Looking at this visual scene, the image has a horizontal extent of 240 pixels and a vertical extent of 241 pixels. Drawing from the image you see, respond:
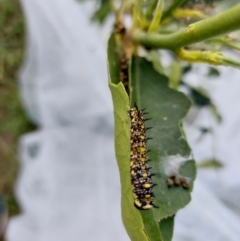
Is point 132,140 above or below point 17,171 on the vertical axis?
above

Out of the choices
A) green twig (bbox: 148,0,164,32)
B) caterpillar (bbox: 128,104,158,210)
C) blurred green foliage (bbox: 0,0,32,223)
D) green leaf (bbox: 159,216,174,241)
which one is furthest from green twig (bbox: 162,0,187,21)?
blurred green foliage (bbox: 0,0,32,223)

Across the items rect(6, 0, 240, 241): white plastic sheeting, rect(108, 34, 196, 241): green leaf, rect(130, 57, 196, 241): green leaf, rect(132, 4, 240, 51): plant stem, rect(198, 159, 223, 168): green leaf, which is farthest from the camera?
rect(6, 0, 240, 241): white plastic sheeting

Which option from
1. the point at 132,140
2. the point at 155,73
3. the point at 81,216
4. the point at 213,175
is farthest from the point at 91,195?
the point at 132,140

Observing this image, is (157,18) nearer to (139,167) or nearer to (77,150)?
(139,167)

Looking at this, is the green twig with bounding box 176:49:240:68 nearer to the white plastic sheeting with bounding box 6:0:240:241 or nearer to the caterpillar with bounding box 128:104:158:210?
the caterpillar with bounding box 128:104:158:210

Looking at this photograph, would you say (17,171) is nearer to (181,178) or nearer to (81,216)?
(81,216)

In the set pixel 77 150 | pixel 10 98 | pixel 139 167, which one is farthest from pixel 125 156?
pixel 10 98
